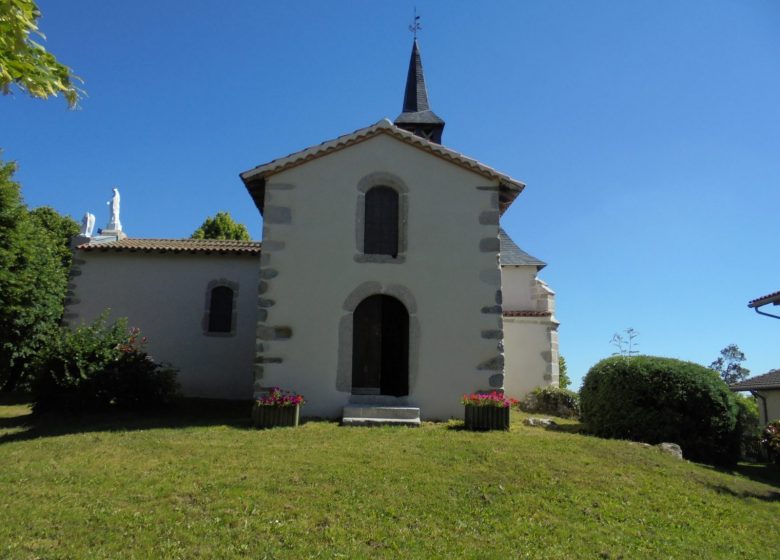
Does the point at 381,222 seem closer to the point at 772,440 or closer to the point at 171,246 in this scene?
the point at 171,246

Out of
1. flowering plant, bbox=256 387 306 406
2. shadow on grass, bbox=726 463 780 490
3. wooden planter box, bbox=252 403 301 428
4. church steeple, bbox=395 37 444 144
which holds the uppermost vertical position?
church steeple, bbox=395 37 444 144

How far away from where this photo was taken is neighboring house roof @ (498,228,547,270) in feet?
63.0

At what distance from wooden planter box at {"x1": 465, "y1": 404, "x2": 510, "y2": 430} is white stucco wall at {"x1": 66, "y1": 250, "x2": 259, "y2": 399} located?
7.60m

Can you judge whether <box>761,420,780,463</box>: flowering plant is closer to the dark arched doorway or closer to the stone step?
the stone step

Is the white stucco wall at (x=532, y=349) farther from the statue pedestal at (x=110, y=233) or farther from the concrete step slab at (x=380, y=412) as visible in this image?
the statue pedestal at (x=110, y=233)

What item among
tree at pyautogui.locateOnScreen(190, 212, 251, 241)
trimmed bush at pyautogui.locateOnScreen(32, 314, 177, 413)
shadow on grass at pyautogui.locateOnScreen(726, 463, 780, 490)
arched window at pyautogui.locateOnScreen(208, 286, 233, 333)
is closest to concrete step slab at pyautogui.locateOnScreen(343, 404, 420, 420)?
trimmed bush at pyautogui.locateOnScreen(32, 314, 177, 413)

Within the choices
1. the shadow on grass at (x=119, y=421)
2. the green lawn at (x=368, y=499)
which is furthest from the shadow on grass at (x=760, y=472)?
the shadow on grass at (x=119, y=421)

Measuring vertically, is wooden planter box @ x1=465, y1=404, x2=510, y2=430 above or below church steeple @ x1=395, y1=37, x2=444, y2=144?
below

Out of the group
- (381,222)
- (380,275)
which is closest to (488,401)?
(380,275)

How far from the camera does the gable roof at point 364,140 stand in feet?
39.5

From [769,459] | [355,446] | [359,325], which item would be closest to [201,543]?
[355,446]

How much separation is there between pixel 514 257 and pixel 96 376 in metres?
14.4

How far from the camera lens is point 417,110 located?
25.1 meters

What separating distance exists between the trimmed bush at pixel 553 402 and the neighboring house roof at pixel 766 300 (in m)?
5.30
